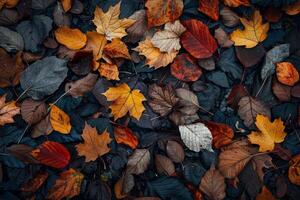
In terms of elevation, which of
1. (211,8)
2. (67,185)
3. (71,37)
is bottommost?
(67,185)

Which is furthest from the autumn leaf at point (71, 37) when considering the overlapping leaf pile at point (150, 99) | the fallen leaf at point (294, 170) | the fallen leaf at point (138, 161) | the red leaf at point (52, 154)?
the fallen leaf at point (294, 170)

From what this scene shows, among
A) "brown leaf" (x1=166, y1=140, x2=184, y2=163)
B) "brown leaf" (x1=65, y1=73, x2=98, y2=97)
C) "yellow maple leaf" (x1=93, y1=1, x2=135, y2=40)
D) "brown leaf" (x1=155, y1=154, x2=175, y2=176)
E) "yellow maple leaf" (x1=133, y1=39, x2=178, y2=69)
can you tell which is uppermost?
"yellow maple leaf" (x1=93, y1=1, x2=135, y2=40)

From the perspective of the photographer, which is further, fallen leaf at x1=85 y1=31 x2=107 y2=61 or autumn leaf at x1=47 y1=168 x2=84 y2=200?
fallen leaf at x1=85 y1=31 x2=107 y2=61

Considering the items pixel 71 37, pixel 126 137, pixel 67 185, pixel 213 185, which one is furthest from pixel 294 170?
pixel 71 37

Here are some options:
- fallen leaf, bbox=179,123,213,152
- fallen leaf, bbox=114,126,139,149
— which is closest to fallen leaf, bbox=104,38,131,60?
fallen leaf, bbox=114,126,139,149

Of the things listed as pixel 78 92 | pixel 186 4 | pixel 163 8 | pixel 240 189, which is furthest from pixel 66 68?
pixel 240 189

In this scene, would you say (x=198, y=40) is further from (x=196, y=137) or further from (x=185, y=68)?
(x=196, y=137)

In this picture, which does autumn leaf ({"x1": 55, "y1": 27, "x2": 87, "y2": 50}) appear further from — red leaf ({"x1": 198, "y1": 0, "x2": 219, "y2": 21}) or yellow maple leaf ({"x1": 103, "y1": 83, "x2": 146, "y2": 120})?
red leaf ({"x1": 198, "y1": 0, "x2": 219, "y2": 21})
